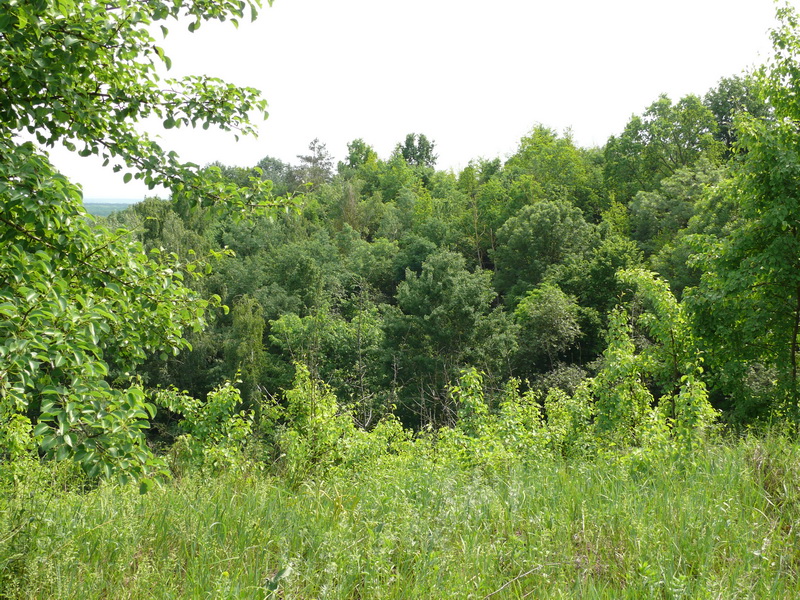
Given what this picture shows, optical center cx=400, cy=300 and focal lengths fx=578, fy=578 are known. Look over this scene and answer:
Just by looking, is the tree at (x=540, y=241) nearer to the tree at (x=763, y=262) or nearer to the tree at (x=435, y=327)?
the tree at (x=435, y=327)

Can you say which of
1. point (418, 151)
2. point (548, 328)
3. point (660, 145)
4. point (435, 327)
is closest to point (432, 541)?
point (435, 327)

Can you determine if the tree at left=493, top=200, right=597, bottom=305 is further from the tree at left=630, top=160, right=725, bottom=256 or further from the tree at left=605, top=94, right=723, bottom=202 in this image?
the tree at left=605, top=94, right=723, bottom=202

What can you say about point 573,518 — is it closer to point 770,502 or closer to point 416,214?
point 770,502

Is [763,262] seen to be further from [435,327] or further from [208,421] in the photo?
[435,327]

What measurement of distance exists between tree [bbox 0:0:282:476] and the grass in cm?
43

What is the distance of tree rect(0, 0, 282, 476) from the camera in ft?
6.94

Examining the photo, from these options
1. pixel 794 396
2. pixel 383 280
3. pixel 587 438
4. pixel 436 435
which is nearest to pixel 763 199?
pixel 794 396

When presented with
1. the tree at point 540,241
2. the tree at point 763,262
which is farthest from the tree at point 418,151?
the tree at point 763,262

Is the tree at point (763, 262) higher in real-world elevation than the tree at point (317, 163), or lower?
lower

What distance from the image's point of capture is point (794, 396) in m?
8.78

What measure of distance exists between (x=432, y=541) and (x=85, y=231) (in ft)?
6.95

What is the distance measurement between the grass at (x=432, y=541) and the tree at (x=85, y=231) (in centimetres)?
43

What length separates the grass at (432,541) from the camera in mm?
2137

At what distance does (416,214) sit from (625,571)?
48.2 m
